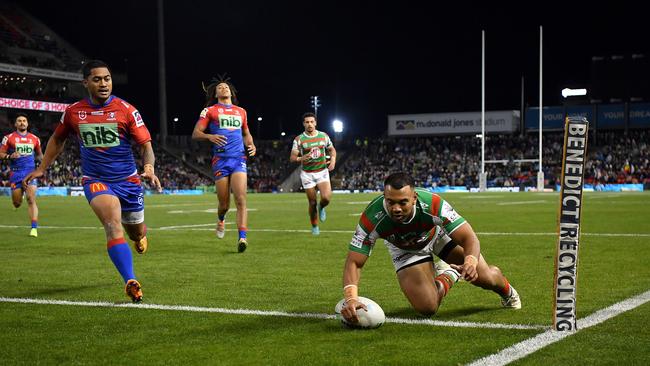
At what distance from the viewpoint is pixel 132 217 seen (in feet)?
25.8

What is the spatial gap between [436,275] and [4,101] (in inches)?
2238

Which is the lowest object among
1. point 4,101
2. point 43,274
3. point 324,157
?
point 43,274

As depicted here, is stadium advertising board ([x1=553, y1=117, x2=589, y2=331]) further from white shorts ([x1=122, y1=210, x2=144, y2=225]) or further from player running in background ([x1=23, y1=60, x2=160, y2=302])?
white shorts ([x1=122, y1=210, x2=144, y2=225])

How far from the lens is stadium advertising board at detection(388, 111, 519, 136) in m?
66.5

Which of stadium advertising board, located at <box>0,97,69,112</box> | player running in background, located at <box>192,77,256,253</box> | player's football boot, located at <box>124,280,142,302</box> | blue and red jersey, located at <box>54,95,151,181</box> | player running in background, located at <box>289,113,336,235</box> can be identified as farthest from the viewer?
stadium advertising board, located at <box>0,97,69,112</box>

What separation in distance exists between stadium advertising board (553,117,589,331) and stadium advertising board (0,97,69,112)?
57.6 metres

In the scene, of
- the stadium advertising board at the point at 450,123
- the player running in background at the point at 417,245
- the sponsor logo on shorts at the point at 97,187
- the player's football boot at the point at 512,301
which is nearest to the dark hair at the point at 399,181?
the player running in background at the point at 417,245

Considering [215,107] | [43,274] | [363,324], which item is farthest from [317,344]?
[215,107]

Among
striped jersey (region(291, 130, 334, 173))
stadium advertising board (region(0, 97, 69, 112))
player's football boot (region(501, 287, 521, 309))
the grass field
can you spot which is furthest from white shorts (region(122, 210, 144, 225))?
stadium advertising board (region(0, 97, 69, 112))

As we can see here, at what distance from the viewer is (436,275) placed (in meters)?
6.41

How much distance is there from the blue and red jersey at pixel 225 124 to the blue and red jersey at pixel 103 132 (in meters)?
4.77

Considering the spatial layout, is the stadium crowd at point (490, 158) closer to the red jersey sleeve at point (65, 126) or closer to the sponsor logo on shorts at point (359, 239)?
the red jersey sleeve at point (65, 126)

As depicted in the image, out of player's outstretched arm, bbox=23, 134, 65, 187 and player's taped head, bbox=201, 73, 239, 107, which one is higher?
player's taped head, bbox=201, 73, 239, 107

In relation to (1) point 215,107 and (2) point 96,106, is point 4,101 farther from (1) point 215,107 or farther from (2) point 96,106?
(2) point 96,106
